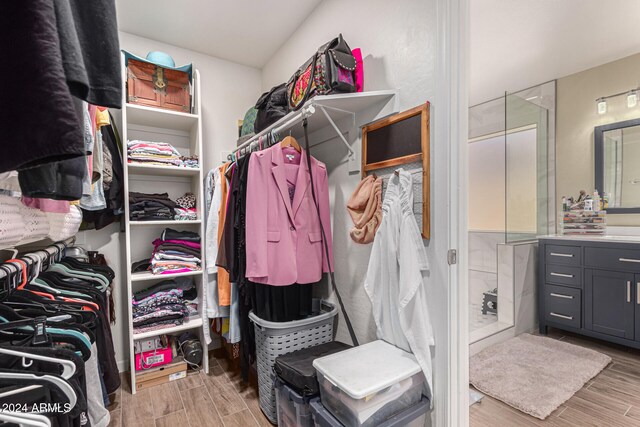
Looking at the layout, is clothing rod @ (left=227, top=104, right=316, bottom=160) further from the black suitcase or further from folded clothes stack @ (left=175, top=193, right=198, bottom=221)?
the black suitcase

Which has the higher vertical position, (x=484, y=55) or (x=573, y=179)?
(x=484, y=55)

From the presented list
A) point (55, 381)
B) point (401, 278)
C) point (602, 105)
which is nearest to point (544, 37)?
point (602, 105)

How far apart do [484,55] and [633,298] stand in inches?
91.6

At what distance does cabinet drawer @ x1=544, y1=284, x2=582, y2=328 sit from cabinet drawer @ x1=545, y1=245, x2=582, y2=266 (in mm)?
244

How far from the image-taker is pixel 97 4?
0.51 m

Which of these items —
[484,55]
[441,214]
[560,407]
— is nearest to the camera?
[441,214]

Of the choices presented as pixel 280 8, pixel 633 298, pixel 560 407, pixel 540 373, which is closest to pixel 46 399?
pixel 280 8

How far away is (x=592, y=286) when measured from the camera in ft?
8.45

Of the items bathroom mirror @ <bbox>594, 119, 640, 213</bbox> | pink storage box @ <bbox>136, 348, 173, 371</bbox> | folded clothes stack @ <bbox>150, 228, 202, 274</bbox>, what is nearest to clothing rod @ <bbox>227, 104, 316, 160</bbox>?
folded clothes stack @ <bbox>150, 228, 202, 274</bbox>

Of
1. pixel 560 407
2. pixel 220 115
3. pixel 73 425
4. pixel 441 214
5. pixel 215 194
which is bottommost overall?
pixel 560 407

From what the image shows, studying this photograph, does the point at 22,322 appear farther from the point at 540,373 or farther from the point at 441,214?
the point at 540,373

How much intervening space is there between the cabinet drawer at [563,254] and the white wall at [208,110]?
3.20 meters

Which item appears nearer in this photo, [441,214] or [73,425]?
[73,425]

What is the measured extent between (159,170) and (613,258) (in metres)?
3.72
